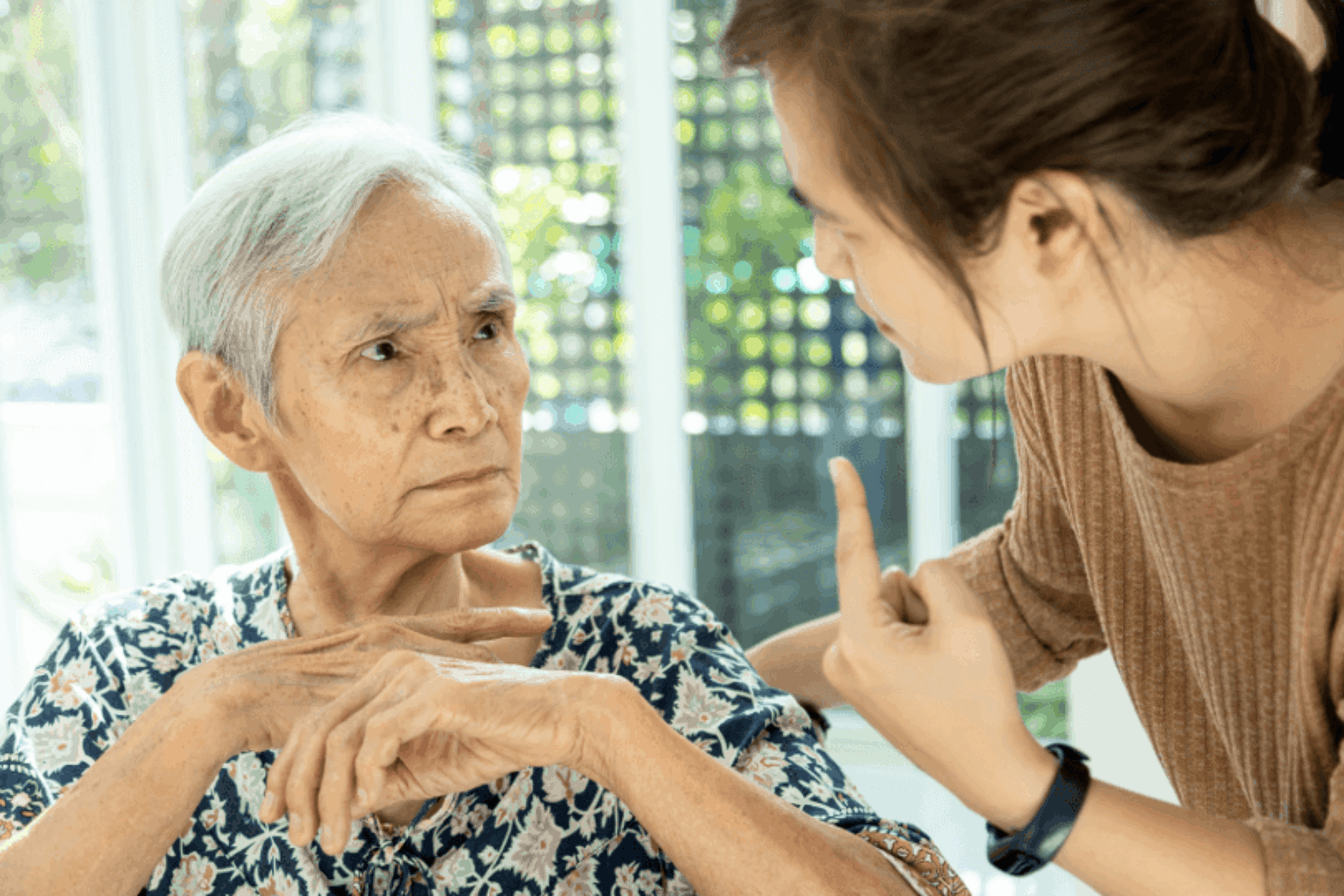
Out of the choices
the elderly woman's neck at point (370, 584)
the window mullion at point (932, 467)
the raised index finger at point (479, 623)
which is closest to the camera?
the raised index finger at point (479, 623)

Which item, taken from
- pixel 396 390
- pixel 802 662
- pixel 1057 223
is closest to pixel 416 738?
pixel 396 390

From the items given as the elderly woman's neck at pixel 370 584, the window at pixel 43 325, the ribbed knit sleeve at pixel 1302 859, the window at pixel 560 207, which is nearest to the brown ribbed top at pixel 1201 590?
the ribbed knit sleeve at pixel 1302 859

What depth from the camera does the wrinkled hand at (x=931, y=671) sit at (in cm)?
103

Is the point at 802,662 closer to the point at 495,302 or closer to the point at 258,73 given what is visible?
the point at 495,302

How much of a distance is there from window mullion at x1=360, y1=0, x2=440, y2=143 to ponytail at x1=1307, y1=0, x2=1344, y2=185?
135 inches

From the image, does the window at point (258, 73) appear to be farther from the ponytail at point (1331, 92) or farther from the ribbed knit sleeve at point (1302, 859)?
the ribbed knit sleeve at point (1302, 859)

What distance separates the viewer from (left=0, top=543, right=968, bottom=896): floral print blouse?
52.3 inches

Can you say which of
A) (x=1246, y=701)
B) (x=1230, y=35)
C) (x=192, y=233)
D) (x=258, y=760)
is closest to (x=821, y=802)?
(x=1246, y=701)

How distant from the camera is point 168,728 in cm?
120

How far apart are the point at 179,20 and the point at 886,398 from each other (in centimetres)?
274

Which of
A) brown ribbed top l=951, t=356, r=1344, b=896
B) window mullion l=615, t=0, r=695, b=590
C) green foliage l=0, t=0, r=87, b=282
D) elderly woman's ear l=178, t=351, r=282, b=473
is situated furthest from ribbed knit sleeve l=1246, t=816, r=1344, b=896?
green foliage l=0, t=0, r=87, b=282

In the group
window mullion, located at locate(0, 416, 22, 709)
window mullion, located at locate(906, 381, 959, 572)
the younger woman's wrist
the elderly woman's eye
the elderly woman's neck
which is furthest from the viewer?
window mullion, located at locate(0, 416, 22, 709)

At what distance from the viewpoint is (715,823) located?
1111mm

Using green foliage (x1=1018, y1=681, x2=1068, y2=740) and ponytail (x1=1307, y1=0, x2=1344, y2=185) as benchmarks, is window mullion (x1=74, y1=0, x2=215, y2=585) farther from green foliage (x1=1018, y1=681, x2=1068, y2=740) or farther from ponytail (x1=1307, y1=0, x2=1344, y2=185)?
ponytail (x1=1307, y1=0, x2=1344, y2=185)
